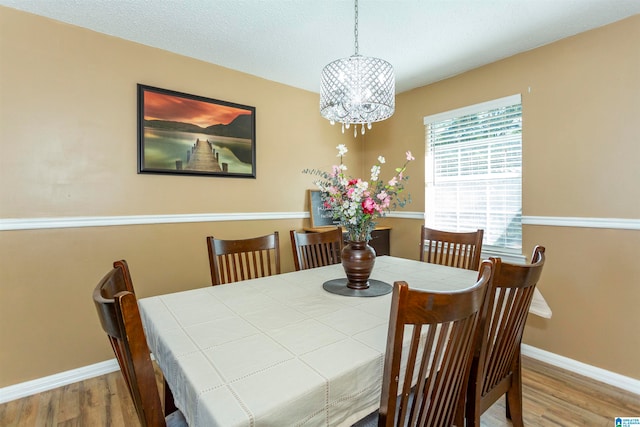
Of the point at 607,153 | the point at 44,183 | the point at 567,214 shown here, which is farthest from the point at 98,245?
the point at 607,153

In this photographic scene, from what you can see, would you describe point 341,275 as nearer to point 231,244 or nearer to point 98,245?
point 231,244

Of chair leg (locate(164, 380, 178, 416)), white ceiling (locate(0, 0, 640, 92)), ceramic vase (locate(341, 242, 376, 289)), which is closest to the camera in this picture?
chair leg (locate(164, 380, 178, 416))

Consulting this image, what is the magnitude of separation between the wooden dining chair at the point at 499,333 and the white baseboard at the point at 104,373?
4.23 ft

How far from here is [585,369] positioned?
6.83ft

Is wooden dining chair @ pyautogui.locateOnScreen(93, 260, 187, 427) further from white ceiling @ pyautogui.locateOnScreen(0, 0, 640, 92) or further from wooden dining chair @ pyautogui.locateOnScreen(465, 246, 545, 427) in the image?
white ceiling @ pyautogui.locateOnScreen(0, 0, 640, 92)

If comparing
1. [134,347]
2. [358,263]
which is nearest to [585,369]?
[358,263]

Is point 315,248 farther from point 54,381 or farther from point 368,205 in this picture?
point 54,381

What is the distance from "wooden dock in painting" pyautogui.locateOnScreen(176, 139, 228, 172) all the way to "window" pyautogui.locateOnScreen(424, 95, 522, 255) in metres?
2.02

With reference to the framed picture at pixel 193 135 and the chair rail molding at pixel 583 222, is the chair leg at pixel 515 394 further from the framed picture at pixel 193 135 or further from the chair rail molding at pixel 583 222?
the framed picture at pixel 193 135

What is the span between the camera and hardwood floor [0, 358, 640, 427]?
1.68 metres

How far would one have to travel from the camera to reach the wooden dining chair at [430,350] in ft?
2.33

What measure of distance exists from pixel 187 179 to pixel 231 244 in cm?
105

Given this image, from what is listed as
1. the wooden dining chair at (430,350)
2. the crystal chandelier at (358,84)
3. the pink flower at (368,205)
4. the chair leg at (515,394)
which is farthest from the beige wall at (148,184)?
the wooden dining chair at (430,350)

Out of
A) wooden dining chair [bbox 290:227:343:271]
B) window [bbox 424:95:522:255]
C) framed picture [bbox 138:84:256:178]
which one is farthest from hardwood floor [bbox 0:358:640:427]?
framed picture [bbox 138:84:256:178]
